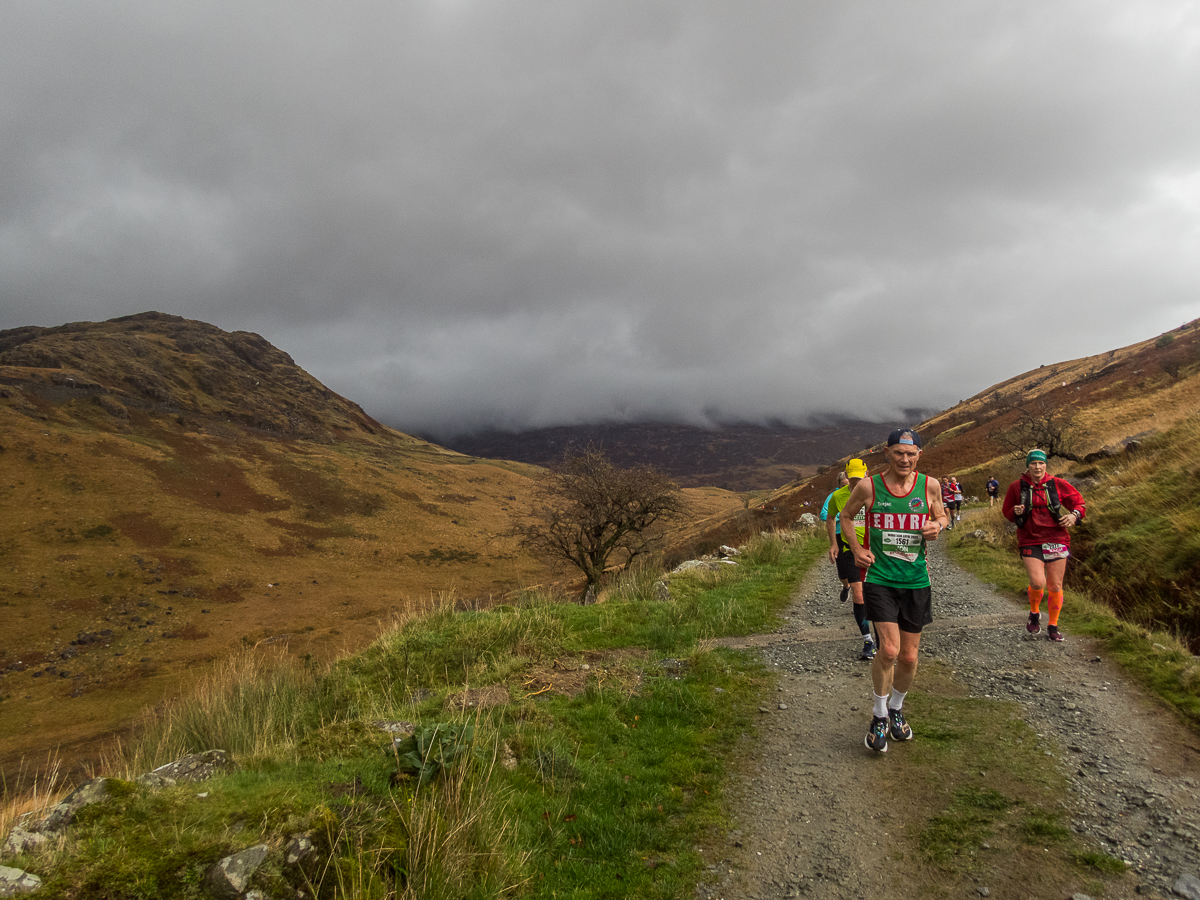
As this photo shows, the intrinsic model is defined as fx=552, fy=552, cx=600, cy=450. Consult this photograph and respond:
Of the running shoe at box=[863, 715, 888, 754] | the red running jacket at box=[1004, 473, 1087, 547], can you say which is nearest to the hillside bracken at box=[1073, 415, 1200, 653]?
the red running jacket at box=[1004, 473, 1087, 547]

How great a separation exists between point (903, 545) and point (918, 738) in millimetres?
1842

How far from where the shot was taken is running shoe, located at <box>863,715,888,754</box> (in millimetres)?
4855

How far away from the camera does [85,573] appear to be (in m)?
32.0

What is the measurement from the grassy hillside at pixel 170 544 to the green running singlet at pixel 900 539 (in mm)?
10688

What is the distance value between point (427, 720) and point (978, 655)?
6.77 m

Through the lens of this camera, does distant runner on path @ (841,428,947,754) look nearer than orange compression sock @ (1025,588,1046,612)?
Yes

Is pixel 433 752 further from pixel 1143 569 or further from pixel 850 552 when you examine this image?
pixel 1143 569

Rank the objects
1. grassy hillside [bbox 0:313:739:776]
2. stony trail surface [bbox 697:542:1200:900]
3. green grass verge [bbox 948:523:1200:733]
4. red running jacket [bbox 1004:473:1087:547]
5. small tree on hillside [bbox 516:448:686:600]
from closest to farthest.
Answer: stony trail surface [bbox 697:542:1200:900] < green grass verge [bbox 948:523:1200:733] < red running jacket [bbox 1004:473:1087:547] < small tree on hillside [bbox 516:448:686:600] < grassy hillside [bbox 0:313:739:776]

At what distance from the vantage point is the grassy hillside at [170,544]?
2348cm

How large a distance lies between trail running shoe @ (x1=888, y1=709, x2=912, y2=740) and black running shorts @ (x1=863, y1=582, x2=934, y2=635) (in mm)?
839

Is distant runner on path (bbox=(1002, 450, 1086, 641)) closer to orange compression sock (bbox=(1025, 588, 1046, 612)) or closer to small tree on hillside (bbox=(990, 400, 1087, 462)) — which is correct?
orange compression sock (bbox=(1025, 588, 1046, 612))

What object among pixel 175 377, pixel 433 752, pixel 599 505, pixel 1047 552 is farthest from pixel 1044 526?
pixel 175 377

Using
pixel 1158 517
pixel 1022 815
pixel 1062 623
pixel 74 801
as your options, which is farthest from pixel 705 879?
pixel 1158 517

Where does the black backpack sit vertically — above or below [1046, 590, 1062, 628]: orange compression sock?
above
